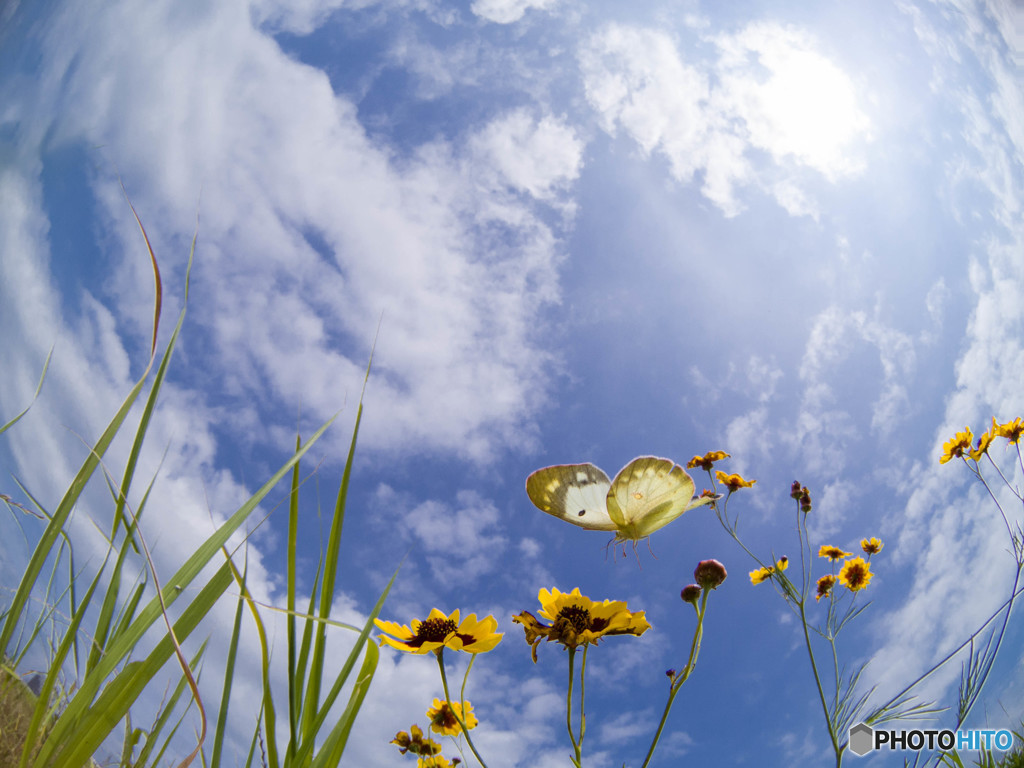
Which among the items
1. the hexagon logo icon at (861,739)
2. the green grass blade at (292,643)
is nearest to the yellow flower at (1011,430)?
the hexagon logo icon at (861,739)

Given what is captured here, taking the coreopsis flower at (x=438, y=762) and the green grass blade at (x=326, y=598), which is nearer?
the green grass blade at (x=326, y=598)

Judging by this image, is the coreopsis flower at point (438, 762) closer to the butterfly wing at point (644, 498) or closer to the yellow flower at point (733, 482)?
the butterfly wing at point (644, 498)

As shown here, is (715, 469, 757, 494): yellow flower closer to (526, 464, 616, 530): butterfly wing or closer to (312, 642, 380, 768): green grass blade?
(526, 464, 616, 530): butterfly wing

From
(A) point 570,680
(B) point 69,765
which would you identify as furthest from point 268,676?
(A) point 570,680

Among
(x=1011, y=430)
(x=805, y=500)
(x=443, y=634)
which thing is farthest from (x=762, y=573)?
(x=443, y=634)

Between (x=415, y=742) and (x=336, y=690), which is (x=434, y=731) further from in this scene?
(x=336, y=690)

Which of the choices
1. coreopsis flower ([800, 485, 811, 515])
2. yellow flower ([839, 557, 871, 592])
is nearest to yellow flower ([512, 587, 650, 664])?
coreopsis flower ([800, 485, 811, 515])

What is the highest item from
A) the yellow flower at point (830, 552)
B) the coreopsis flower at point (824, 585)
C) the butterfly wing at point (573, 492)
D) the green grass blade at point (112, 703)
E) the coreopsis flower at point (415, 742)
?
the yellow flower at point (830, 552)
